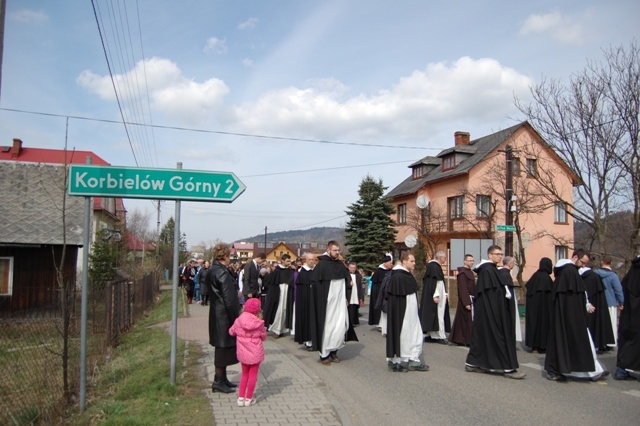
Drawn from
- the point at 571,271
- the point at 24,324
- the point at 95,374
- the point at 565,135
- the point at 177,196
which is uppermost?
the point at 565,135

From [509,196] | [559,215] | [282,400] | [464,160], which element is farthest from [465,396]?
[559,215]

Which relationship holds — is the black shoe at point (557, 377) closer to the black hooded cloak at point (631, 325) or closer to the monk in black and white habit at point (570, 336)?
the monk in black and white habit at point (570, 336)

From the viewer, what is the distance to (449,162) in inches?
1511

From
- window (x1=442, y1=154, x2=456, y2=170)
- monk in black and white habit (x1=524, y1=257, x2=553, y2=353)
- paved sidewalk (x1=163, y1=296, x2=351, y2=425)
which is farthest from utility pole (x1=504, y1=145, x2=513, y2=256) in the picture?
window (x1=442, y1=154, x2=456, y2=170)

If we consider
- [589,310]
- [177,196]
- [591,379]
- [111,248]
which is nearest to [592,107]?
[589,310]

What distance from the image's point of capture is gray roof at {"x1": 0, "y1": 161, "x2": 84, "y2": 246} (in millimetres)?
17719

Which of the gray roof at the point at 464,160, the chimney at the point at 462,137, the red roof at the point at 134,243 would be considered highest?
the chimney at the point at 462,137

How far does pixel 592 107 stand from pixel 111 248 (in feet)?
55.6

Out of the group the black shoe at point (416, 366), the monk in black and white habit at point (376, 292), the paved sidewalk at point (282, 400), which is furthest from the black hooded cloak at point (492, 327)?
the monk in black and white habit at point (376, 292)

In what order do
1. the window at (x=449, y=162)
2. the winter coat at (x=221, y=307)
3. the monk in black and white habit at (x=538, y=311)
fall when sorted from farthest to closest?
the window at (x=449, y=162) → the monk in black and white habit at (x=538, y=311) → the winter coat at (x=221, y=307)

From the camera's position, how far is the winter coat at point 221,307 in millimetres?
6887

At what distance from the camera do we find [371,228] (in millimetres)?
39250

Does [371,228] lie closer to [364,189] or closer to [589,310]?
[364,189]

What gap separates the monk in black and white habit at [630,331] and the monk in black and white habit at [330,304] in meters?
4.31
